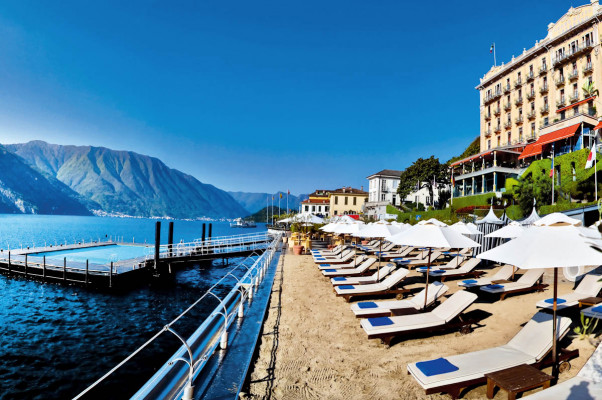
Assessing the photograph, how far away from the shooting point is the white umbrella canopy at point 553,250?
148 inches

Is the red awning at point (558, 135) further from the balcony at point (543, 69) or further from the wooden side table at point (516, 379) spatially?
the wooden side table at point (516, 379)

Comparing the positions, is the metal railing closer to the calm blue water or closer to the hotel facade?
the calm blue water

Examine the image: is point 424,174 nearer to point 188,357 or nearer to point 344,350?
point 344,350

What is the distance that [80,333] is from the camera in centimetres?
1197

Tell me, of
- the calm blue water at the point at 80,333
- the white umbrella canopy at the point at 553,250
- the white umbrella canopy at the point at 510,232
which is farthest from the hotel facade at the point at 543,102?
the calm blue water at the point at 80,333

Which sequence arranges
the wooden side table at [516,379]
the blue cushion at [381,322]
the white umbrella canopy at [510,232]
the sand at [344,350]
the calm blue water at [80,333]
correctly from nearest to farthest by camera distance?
the wooden side table at [516,379]
the sand at [344,350]
the blue cushion at [381,322]
the calm blue water at [80,333]
the white umbrella canopy at [510,232]

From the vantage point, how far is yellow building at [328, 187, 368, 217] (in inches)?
2790

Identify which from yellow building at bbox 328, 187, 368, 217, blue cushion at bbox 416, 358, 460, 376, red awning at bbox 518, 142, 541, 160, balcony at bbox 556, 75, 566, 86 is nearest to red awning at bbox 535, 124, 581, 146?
red awning at bbox 518, 142, 541, 160

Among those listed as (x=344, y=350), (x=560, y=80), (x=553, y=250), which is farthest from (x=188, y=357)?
(x=560, y=80)

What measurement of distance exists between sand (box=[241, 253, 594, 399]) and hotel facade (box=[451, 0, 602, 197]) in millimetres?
29609

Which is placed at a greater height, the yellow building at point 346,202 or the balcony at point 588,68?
the balcony at point 588,68

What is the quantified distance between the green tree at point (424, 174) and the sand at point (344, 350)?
131 ft

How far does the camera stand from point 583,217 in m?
13.9

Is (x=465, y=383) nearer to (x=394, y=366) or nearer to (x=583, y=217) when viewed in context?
(x=394, y=366)
